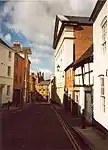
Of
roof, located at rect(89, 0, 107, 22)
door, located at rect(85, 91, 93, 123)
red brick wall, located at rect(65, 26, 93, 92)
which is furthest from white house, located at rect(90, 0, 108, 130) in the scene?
red brick wall, located at rect(65, 26, 93, 92)

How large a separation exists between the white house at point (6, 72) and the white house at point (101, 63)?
20.8m

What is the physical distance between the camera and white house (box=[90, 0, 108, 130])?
1209 cm

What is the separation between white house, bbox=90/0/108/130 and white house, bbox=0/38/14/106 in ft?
68.4

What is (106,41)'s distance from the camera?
11.9 meters

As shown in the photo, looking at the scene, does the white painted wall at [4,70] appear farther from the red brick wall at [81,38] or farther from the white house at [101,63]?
the white house at [101,63]

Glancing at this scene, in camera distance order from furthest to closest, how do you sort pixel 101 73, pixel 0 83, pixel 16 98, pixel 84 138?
pixel 16 98 < pixel 0 83 < pixel 101 73 < pixel 84 138

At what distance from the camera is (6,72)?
119 feet

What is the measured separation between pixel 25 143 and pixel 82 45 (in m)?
26.2

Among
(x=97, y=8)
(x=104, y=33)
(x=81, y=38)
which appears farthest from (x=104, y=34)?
(x=81, y=38)

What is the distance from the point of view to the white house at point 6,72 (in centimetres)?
3384

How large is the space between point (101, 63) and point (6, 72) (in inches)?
978

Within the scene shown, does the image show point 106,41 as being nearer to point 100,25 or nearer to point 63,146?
point 100,25

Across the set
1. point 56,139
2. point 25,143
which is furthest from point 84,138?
point 25,143

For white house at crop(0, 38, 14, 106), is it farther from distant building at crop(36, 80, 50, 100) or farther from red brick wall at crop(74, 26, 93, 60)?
distant building at crop(36, 80, 50, 100)
